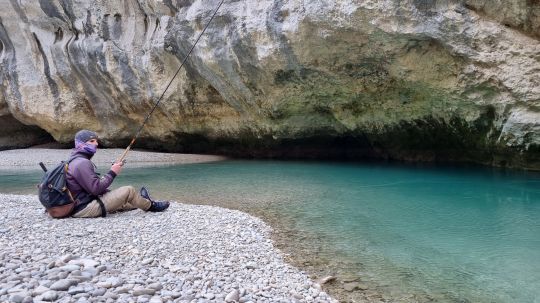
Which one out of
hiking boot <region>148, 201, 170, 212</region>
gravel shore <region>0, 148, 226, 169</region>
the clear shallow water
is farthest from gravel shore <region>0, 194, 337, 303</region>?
gravel shore <region>0, 148, 226, 169</region>

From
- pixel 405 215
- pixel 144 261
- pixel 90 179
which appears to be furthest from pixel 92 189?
pixel 405 215

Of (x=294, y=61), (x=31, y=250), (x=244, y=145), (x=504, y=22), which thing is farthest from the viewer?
(x=244, y=145)

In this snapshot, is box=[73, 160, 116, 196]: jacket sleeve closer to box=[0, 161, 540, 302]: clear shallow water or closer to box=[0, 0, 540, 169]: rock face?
box=[0, 161, 540, 302]: clear shallow water

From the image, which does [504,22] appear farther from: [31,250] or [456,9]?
[31,250]

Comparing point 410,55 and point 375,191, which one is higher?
point 410,55

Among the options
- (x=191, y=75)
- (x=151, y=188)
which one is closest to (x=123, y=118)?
(x=191, y=75)

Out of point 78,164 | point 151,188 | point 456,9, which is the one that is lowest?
point 151,188

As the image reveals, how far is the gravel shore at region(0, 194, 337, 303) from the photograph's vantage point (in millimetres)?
3648

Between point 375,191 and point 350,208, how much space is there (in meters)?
2.08

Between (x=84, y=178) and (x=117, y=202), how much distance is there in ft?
2.47

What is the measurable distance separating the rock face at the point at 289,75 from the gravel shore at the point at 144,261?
677 cm

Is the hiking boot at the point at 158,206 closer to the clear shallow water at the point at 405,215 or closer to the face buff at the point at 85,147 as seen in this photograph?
the face buff at the point at 85,147

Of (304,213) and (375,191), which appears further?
(375,191)

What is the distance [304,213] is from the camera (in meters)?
7.78
